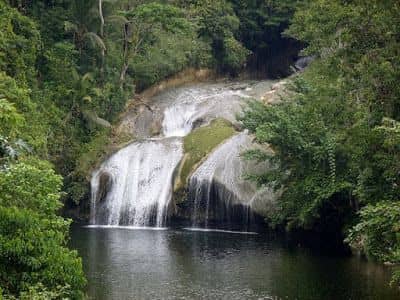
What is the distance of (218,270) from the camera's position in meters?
20.5

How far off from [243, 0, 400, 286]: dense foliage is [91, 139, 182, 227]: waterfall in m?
6.51

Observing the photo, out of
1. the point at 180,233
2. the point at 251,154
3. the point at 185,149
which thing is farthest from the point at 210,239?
the point at 185,149

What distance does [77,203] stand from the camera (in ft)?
104

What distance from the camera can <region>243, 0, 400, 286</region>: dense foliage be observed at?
623 inches

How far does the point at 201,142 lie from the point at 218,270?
42.0 ft

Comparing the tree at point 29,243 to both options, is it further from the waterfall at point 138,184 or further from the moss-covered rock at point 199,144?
the waterfall at point 138,184

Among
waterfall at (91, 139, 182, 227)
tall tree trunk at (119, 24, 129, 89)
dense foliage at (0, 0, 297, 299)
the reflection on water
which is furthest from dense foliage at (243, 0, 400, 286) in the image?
→ tall tree trunk at (119, 24, 129, 89)

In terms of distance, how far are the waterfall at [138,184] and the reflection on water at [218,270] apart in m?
4.20

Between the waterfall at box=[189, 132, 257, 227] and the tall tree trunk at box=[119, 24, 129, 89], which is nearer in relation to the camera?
the waterfall at box=[189, 132, 257, 227]

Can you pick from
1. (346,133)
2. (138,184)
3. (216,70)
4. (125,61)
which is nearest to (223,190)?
(138,184)

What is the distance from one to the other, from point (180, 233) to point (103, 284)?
983 cm

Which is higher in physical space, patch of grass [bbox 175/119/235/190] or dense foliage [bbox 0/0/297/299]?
dense foliage [bbox 0/0/297/299]

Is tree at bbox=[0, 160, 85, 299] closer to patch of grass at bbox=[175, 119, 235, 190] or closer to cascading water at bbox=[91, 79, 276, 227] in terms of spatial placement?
cascading water at bbox=[91, 79, 276, 227]

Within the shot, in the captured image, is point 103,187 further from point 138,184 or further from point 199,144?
point 199,144
